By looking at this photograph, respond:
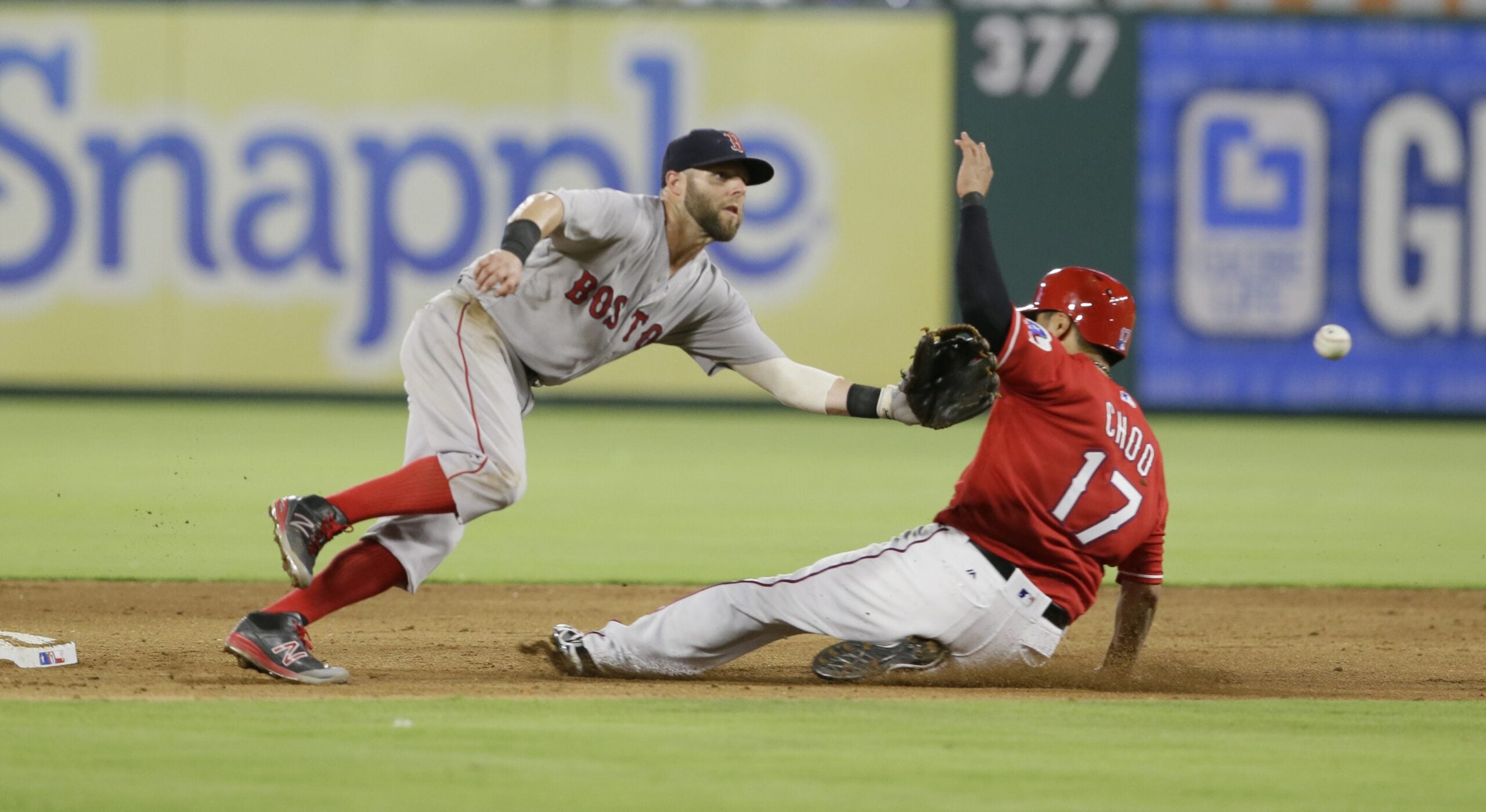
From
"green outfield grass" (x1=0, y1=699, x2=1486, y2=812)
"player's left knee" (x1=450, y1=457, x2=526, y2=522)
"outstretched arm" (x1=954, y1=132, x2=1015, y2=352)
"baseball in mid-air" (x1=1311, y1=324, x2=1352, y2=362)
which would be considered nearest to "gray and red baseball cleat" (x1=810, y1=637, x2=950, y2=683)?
"green outfield grass" (x1=0, y1=699, x2=1486, y2=812)

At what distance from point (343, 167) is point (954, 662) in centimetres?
1162

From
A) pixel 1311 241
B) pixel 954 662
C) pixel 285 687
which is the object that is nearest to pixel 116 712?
pixel 285 687

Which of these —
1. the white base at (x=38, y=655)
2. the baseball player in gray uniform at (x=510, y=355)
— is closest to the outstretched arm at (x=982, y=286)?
the baseball player in gray uniform at (x=510, y=355)

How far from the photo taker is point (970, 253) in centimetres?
479

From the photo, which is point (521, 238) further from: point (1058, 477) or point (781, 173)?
point (781, 173)

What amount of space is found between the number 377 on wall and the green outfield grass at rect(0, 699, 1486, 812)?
454 inches

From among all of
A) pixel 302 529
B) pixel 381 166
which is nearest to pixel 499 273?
pixel 302 529

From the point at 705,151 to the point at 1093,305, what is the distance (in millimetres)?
1166

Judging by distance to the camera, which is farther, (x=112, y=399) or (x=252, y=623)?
(x=112, y=399)

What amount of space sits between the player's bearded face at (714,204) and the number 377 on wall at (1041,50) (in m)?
11.0

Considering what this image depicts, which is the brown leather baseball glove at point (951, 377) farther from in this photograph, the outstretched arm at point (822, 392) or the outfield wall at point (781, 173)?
the outfield wall at point (781, 173)

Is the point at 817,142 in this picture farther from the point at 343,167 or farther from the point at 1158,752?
the point at 1158,752

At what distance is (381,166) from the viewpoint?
15727mm

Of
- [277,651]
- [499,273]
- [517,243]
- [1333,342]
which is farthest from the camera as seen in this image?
[1333,342]
